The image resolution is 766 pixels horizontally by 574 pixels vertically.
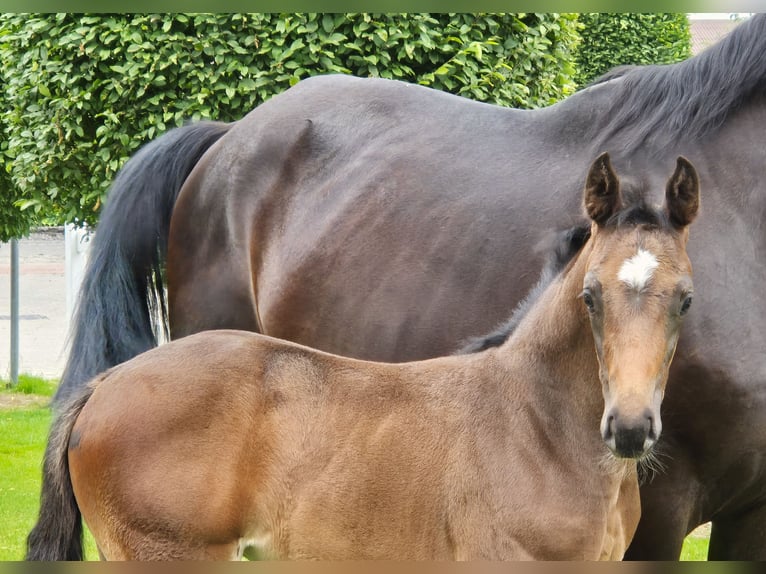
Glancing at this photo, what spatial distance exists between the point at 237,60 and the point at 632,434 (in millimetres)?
3540

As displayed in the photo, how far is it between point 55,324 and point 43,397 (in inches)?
134

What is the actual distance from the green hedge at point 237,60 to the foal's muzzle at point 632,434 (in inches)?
124

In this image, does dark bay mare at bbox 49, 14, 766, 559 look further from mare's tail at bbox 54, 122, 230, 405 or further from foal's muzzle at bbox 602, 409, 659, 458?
foal's muzzle at bbox 602, 409, 659, 458

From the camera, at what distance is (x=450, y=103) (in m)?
3.87

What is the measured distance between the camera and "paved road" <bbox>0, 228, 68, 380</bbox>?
12.1 m

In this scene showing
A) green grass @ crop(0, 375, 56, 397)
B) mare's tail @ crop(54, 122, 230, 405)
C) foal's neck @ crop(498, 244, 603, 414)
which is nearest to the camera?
foal's neck @ crop(498, 244, 603, 414)

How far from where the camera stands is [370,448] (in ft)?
8.74

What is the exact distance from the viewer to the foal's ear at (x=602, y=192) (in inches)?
104

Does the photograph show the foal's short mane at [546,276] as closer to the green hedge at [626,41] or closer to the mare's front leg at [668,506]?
the mare's front leg at [668,506]

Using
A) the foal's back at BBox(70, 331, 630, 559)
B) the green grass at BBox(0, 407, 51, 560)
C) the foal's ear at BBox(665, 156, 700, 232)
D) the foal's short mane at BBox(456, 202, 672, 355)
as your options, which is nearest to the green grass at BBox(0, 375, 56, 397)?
the green grass at BBox(0, 407, 51, 560)

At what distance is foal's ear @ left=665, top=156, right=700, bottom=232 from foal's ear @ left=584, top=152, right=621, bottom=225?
14 cm

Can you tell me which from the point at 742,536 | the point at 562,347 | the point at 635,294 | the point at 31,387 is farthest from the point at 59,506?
the point at 31,387

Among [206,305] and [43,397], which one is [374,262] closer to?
[206,305]

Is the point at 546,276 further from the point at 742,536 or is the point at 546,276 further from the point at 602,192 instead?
the point at 742,536
